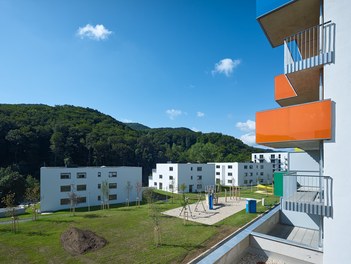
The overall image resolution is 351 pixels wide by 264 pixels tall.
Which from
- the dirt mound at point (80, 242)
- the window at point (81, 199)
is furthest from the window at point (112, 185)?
the dirt mound at point (80, 242)

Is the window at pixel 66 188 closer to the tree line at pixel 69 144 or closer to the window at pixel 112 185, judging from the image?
the window at pixel 112 185

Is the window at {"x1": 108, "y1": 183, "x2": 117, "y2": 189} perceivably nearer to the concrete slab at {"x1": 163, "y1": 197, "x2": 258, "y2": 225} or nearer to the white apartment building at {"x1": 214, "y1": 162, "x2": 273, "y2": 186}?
the concrete slab at {"x1": 163, "y1": 197, "x2": 258, "y2": 225}

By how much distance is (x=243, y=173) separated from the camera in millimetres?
58219

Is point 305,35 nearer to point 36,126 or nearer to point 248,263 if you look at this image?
point 248,263

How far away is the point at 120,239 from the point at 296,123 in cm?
1372

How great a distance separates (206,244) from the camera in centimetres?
1352

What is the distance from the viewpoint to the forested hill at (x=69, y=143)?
174 feet

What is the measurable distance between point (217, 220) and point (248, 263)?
9576 millimetres

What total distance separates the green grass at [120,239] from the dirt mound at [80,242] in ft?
1.29

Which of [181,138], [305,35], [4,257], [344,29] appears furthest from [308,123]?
[181,138]

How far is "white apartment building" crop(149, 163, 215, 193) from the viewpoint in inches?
1754

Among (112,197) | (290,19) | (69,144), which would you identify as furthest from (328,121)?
(69,144)

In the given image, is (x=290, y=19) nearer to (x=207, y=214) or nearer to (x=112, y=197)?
(x=207, y=214)

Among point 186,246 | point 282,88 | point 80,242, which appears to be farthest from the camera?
point 80,242
